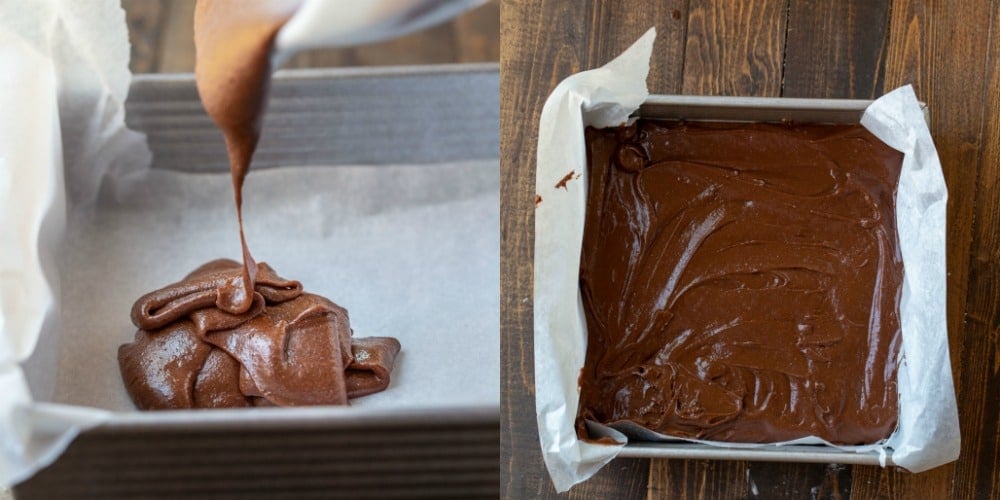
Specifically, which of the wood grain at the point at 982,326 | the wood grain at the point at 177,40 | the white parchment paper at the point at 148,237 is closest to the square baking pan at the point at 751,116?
the wood grain at the point at 982,326

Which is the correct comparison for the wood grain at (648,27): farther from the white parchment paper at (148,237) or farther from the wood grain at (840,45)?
Result: the white parchment paper at (148,237)

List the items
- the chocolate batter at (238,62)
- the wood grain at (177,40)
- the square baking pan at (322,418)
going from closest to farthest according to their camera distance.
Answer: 1. the chocolate batter at (238,62)
2. the square baking pan at (322,418)
3. the wood grain at (177,40)

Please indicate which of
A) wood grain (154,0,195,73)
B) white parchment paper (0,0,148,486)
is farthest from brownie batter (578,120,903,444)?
wood grain (154,0,195,73)

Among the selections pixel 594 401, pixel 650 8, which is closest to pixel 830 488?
pixel 594 401

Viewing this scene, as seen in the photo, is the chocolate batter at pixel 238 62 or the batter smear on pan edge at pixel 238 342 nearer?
the chocolate batter at pixel 238 62

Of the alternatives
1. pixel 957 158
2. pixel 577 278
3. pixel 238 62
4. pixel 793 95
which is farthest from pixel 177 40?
pixel 957 158

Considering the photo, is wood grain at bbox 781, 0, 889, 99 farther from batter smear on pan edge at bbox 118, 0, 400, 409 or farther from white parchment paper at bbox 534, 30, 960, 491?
batter smear on pan edge at bbox 118, 0, 400, 409

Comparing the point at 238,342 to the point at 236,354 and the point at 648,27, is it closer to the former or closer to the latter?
the point at 236,354
